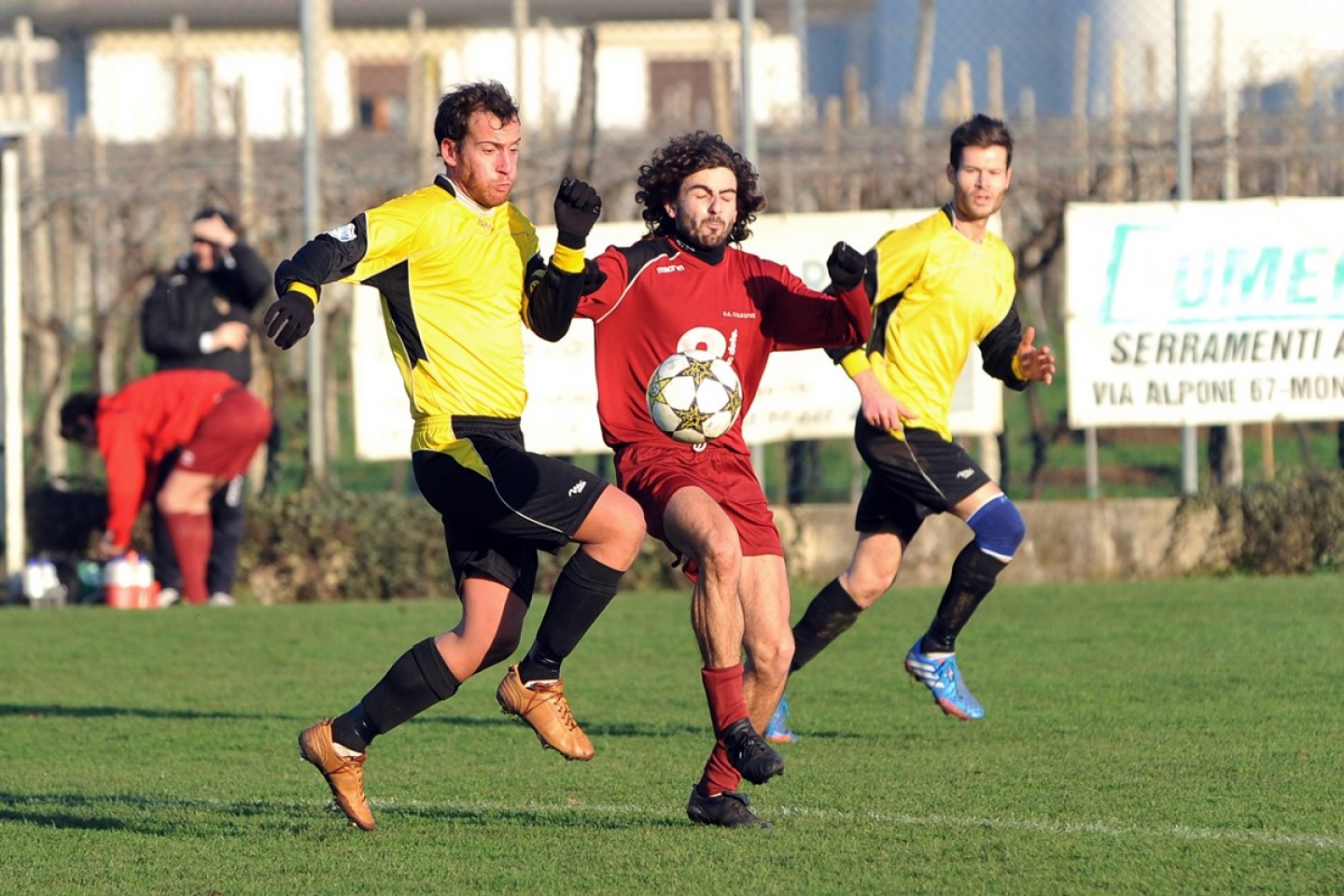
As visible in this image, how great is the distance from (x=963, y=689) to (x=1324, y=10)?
24.5 metres

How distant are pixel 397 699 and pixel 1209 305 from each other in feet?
25.6

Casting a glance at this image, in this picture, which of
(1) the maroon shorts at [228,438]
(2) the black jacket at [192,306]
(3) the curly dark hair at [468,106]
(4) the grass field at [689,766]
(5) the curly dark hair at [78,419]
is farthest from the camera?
(5) the curly dark hair at [78,419]

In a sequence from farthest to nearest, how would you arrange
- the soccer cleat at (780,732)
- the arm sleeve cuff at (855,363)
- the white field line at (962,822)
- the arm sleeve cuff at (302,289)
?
the soccer cleat at (780,732)
the arm sleeve cuff at (855,363)
the arm sleeve cuff at (302,289)
the white field line at (962,822)

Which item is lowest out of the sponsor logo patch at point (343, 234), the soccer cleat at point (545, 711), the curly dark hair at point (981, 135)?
the soccer cleat at point (545, 711)

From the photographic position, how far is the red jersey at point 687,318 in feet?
21.2

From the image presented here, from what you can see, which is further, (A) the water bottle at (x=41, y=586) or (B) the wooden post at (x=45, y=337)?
(B) the wooden post at (x=45, y=337)

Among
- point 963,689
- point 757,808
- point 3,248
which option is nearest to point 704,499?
point 757,808

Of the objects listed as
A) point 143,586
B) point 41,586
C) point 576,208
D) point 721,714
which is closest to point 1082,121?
point 143,586

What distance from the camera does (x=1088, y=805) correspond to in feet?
20.2

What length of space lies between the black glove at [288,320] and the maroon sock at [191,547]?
691 cm

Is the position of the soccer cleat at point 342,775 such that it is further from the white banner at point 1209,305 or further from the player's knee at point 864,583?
the white banner at point 1209,305

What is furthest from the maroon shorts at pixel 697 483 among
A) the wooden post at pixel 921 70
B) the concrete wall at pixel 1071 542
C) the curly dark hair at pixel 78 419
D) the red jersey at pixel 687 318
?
the wooden post at pixel 921 70

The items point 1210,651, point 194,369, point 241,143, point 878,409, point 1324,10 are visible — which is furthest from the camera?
point 1324,10

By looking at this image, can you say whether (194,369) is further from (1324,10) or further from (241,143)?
(1324,10)
